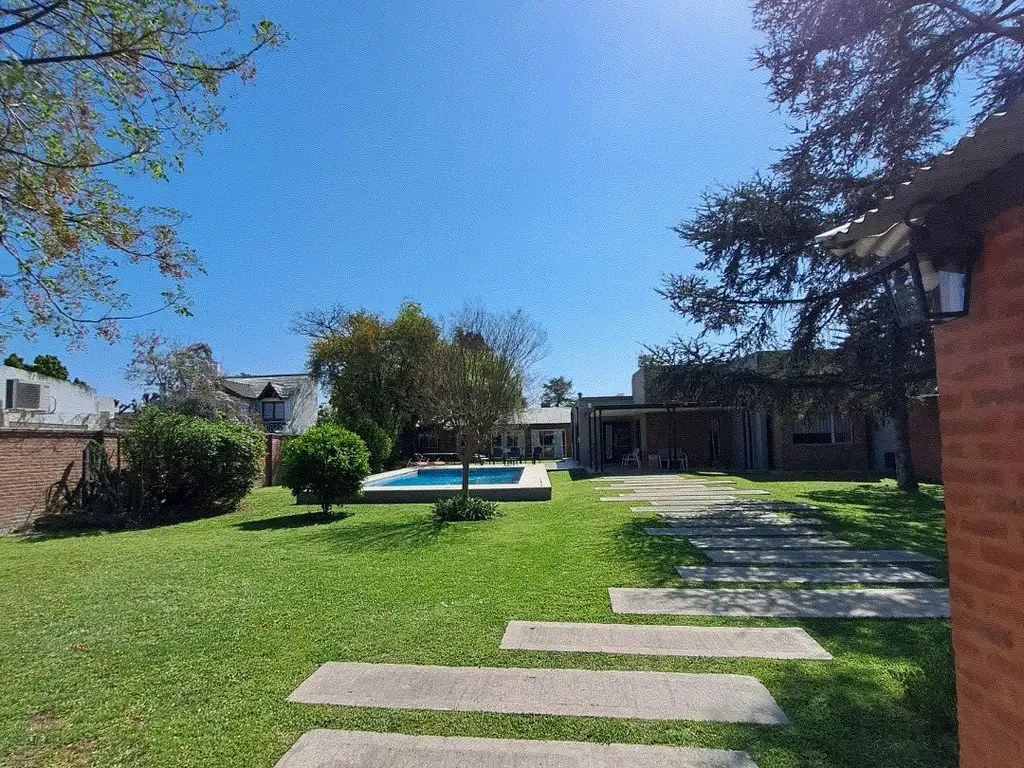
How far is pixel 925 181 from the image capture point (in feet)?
6.10

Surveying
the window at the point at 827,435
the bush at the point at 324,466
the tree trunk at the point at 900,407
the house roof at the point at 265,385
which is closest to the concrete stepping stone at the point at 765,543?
the tree trunk at the point at 900,407

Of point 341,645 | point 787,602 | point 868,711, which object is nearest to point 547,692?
point 341,645

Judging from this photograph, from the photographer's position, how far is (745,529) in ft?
30.2

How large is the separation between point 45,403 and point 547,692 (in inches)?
1028

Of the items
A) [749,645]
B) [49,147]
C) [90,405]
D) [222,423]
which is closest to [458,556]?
[749,645]

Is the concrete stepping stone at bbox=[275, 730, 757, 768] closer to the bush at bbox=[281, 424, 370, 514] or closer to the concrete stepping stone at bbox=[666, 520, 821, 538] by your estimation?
the concrete stepping stone at bbox=[666, 520, 821, 538]

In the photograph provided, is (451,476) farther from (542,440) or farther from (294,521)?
(542,440)

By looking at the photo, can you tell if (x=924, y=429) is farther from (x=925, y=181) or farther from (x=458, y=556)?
(x=925, y=181)

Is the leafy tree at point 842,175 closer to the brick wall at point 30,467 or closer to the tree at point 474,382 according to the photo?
the tree at point 474,382

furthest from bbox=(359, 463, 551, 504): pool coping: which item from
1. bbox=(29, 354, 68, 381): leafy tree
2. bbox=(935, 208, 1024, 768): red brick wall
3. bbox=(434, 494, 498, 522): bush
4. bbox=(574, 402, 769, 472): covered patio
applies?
bbox=(29, 354, 68, 381): leafy tree

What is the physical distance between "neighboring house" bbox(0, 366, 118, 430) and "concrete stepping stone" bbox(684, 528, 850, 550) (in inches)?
742

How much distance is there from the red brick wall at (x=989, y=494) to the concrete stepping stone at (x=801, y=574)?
4413 millimetres

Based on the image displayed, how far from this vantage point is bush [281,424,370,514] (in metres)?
11.5

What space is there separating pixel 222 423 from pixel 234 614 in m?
9.55
